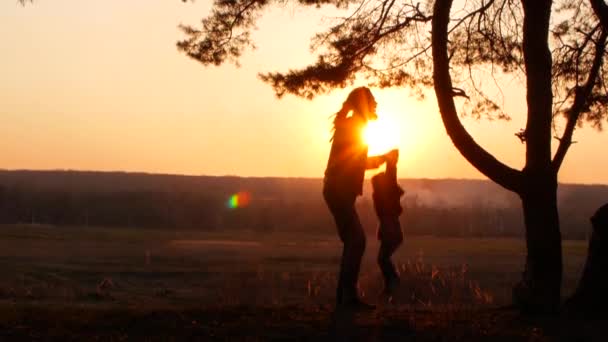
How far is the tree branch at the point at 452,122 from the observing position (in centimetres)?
1166

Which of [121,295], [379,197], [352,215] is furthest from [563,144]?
[121,295]

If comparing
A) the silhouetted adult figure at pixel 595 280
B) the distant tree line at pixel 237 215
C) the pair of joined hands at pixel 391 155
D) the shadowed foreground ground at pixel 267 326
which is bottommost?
the shadowed foreground ground at pixel 267 326

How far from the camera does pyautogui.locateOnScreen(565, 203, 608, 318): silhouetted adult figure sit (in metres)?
11.5

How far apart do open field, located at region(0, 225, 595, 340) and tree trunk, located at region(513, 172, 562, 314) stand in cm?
35

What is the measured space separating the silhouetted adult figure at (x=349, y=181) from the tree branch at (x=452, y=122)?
76 centimetres

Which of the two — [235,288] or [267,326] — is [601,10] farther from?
[235,288]

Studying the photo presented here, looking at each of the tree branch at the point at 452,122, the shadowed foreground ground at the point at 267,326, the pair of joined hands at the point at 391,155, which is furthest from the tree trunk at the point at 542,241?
the pair of joined hands at the point at 391,155

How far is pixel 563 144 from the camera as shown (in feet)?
39.9

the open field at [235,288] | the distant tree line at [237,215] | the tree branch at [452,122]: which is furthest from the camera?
the distant tree line at [237,215]

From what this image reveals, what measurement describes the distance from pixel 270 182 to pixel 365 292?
115019 mm

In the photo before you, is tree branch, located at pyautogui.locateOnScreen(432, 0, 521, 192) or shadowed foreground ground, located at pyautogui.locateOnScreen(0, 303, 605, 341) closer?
shadowed foreground ground, located at pyautogui.locateOnScreen(0, 303, 605, 341)

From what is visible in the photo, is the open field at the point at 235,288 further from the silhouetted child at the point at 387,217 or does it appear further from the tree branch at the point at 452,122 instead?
the tree branch at the point at 452,122

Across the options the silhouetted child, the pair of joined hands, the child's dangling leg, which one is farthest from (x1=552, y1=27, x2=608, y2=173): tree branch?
the child's dangling leg

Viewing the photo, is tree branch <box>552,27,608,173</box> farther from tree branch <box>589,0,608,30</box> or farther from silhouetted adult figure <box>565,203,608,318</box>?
silhouetted adult figure <box>565,203,608,318</box>
